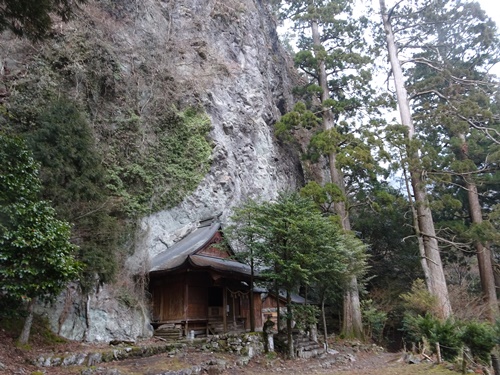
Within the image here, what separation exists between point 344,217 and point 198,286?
26.2ft

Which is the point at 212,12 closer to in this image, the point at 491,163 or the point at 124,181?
the point at 124,181

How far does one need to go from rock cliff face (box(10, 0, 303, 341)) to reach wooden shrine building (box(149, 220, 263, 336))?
855 millimetres

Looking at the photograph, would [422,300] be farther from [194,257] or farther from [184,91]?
[184,91]

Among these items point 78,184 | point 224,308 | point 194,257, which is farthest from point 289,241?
point 78,184

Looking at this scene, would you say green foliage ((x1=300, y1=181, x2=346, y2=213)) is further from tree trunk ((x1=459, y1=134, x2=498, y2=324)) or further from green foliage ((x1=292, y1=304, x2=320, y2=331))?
→ tree trunk ((x1=459, y1=134, x2=498, y2=324))

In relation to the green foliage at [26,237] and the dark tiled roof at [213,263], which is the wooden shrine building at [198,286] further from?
the green foliage at [26,237]

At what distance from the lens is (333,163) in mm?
18375

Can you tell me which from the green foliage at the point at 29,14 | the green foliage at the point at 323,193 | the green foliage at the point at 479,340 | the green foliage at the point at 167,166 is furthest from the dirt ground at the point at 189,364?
the green foliage at the point at 323,193

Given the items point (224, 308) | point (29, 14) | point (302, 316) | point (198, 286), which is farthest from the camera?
point (198, 286)

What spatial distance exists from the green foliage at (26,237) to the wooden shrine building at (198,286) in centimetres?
452

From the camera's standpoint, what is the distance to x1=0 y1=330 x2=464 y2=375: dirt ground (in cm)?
741

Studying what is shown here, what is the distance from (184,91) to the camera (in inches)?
706

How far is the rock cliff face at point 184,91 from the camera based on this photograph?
12.2 meters

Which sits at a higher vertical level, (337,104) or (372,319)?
(337,104)
